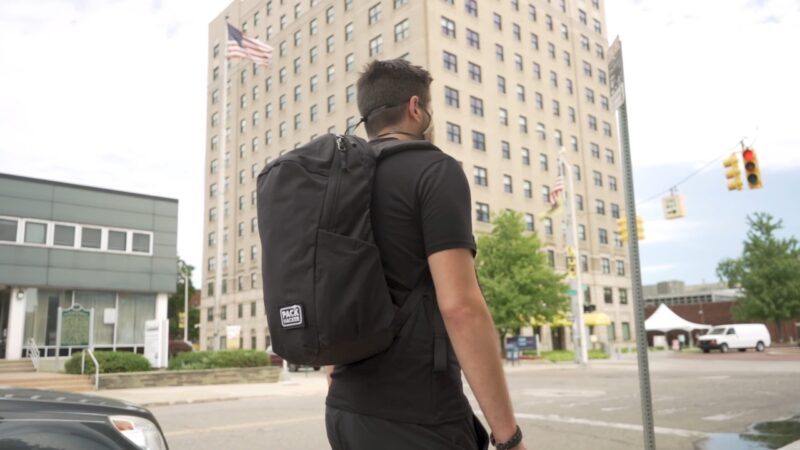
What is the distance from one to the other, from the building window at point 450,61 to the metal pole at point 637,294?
4215cm

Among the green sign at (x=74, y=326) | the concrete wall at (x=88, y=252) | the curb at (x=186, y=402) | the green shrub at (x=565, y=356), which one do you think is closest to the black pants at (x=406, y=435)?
the curb at (x=186, y=402)

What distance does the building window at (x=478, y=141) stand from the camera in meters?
47.0

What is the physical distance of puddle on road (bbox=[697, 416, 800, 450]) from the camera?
6.98m

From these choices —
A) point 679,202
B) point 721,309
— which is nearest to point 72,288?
point 679,202


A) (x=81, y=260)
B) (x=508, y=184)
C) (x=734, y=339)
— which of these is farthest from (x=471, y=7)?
(x=81, y=260)

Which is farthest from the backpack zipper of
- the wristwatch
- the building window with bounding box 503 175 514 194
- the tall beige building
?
the building window with bounding box 503 175 514 194

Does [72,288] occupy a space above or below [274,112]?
below

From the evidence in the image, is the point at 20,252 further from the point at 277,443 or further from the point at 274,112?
the point at 274,112

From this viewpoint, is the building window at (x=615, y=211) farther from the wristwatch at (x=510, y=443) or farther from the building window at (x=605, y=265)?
the wristwatch at (x=510, y=443)

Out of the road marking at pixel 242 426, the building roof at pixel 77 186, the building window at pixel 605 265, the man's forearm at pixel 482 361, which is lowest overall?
the road marking at pixel 242 426

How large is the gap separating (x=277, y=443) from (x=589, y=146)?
5342 cm

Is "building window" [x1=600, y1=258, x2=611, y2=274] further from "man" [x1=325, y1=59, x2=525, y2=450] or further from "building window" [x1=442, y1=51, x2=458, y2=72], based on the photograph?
"man" [x1=325, y1=59, x2=525, y2=450]

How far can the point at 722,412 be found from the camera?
10.1m

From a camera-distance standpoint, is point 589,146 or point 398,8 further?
point 589,146
